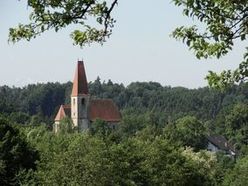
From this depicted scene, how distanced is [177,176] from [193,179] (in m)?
3.23

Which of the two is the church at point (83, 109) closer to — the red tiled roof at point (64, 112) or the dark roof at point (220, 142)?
the red tiled roof at point (64, 112)

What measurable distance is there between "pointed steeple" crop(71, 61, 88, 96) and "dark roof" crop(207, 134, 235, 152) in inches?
892

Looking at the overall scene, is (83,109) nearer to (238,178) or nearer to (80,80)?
(80,80)

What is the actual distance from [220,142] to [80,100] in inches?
980

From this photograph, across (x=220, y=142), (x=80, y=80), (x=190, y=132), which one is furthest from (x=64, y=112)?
(x=190, y=132)

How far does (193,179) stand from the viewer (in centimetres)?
4003

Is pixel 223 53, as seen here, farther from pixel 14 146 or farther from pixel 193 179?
pixel 193 179

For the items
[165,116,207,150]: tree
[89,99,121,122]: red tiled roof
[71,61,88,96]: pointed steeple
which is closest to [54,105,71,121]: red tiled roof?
[89,99,121,122]: red tiled roof

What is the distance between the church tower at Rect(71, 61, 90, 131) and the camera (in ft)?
350

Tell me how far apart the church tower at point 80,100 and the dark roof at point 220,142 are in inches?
841

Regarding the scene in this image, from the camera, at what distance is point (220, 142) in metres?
111

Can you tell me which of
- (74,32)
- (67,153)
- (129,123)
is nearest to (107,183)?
(67,153)

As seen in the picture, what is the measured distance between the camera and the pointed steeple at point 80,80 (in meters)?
106

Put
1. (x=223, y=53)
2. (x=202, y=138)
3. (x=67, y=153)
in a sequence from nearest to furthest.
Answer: (x=223, y=53) < (x=67, y=153) < (x=202, y=138)
